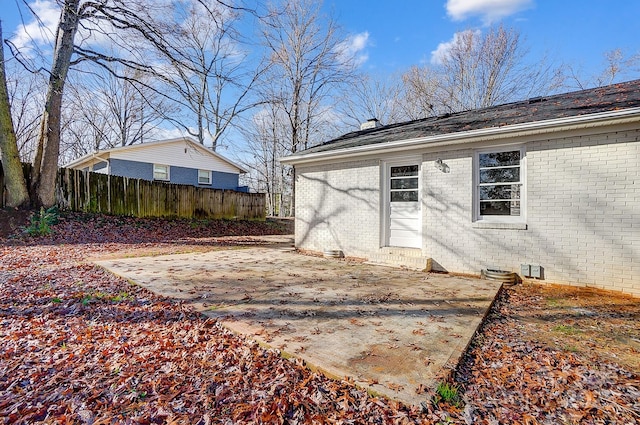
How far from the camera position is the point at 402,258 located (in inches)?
259

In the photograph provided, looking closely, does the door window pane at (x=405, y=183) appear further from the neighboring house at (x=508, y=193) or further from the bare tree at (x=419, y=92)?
the bare tree at (x=419, y=92)

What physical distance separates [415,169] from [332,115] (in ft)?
53.1

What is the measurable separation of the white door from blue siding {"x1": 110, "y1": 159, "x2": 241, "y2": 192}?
16083mm

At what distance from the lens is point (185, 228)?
43.1 ft

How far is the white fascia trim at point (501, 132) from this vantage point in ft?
14.8

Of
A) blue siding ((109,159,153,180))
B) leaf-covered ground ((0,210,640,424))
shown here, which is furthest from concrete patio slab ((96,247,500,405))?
blue siding ((109,159,153,180))

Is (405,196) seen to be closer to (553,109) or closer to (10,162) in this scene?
(553,109)

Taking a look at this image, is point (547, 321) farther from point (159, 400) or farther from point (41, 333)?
point (41, 333)

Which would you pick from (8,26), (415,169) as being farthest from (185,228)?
(415,169)

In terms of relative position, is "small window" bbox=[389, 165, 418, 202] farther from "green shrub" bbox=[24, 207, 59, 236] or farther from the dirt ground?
"green shrub" bbox=[24, 207, 59, 236]

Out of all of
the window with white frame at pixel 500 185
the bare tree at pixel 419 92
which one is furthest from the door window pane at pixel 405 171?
the bare tree at pixel 419 92

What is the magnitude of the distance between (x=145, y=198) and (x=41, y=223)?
4.18 metres

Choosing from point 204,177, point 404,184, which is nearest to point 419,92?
point 204,177

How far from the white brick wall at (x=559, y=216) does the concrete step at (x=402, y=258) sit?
19cm
